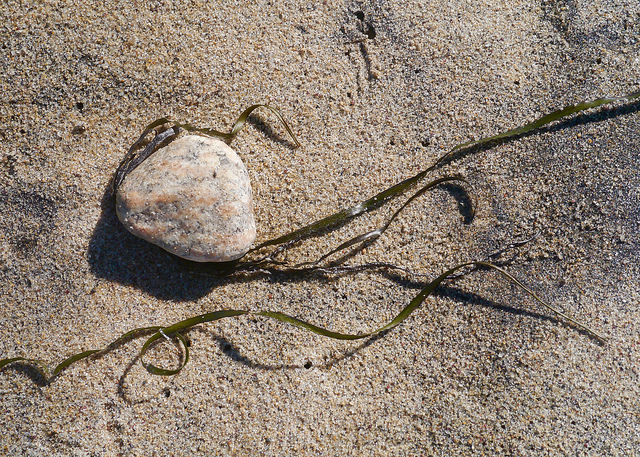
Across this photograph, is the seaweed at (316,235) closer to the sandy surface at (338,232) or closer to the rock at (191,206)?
the sandy surface at (338,232)

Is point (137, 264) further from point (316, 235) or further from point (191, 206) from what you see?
point (316, 235)

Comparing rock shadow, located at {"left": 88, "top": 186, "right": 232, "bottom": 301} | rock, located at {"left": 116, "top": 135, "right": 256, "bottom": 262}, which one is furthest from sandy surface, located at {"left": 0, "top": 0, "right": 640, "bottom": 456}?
rock, located at {"left": 116, "top": 135, "right": 256, "bottom": 262}

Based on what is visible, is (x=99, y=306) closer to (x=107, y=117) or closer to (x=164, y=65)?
(x=107, y=117)

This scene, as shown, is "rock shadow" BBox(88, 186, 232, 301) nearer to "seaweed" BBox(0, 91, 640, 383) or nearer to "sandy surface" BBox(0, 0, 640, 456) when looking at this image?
"sandy surface" BBox(0, 0, 640, 456)

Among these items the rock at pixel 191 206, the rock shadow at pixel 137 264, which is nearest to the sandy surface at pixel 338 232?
the rock shadow at pixel 137 264

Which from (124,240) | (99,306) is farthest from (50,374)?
(124,240)

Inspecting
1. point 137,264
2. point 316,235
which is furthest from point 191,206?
point 316,235

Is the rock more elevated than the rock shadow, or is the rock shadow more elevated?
the rock
